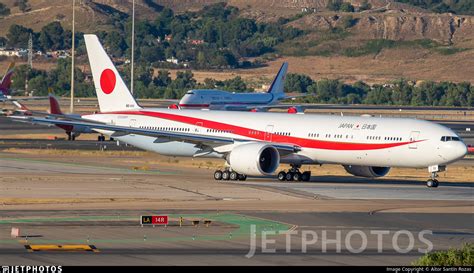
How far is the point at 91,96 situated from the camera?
18675 centimetres

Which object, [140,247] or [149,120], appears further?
[149,120]

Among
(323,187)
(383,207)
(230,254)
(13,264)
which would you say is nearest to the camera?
(13,264)

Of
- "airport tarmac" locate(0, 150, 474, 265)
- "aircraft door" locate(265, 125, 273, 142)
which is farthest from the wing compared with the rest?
"airport tarmac" locate(0, 150, 474, 265)

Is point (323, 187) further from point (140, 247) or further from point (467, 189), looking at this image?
point (140, 247)

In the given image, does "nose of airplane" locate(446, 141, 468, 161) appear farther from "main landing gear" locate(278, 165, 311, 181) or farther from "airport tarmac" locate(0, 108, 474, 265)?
"main landing gear" locate(278, 165, 311, 181)

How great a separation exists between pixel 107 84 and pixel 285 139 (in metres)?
12.7

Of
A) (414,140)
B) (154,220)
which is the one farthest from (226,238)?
(414,140)

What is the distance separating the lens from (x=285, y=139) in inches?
2311

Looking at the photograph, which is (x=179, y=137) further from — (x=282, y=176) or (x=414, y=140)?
(x=414, y=140)

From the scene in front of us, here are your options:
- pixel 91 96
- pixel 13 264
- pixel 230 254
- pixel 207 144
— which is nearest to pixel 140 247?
pixel 230 254

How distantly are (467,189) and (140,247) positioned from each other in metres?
26.2

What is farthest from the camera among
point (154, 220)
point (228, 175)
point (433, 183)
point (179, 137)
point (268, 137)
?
point (268, 137)

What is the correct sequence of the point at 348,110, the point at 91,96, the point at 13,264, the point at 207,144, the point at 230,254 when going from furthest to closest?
the point at 91,96 → the point at 348,110 → the point at 207,144 → the point at 230,254 → the point at 13,264

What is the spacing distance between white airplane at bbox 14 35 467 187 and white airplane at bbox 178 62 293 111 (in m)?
50.9
